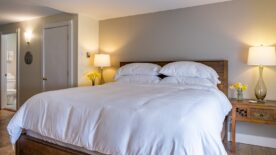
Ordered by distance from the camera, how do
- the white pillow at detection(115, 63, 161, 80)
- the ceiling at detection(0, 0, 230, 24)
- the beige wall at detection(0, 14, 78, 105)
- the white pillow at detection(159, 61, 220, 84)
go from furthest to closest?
the beige wall at detection(0, 14, 78, 105) < the white pillow at detection(115, 63, 161, 80) < the ceiling at detection(0, 0, 230, 24) < the white pillow at detection(159, 61, 220, 84)

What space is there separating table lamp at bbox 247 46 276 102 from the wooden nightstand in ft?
0.62

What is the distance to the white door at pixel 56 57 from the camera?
4.06 metres

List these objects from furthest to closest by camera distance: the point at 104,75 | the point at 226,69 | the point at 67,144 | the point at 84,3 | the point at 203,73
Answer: the point at 104,75 < the point at 84,3 < the point at 226,69 < the point at 203,73 < the point at 67,144

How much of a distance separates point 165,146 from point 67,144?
3.20 ft

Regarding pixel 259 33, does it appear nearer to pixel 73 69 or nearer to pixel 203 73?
pixel 203 73

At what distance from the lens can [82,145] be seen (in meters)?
1.69

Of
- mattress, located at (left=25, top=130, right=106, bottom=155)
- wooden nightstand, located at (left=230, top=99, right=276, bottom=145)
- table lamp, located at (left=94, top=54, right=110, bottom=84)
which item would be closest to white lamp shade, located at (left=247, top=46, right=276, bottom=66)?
wooden nightstand, located at (left=230, top=99, right=276, bottom=145)

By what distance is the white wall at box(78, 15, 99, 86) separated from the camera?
3.97 metres

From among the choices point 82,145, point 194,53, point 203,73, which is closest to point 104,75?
point 194,53

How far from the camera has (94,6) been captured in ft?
11.3

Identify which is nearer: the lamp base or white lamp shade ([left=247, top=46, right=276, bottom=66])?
white lamp shade ([left=247, top=46, right=276, bottom=66])

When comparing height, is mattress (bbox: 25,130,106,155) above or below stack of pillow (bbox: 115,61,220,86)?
below

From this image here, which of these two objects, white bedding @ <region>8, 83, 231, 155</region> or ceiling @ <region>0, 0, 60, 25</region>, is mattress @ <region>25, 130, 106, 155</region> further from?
ceiling @ <region>0, 0, 60, 25</region>

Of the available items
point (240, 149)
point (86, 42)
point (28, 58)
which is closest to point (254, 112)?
point (240, 149)
